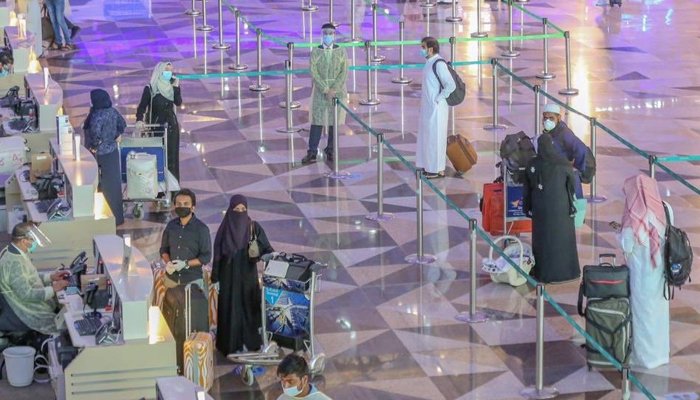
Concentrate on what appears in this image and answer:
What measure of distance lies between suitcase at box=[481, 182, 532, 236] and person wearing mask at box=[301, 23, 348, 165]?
335 centimetres

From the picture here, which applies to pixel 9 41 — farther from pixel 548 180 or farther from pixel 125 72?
pixel 548 180

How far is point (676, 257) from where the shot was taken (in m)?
10.2

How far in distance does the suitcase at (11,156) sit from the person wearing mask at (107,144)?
0.89m

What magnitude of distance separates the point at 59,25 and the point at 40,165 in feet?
32.2

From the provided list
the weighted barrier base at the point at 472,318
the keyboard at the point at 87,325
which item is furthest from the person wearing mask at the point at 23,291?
the weighted barrier base at the point at 472,318

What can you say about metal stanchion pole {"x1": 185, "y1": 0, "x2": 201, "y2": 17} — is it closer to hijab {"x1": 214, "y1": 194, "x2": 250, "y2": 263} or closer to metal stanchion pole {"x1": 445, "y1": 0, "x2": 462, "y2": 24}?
metal stanchion pole {"x1": 445, "y1": 0, "x2": 462, "y2": 24}

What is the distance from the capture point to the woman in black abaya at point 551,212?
1181 cm

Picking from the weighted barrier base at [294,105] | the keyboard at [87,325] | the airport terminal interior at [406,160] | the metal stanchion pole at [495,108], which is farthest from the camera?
the weighted barrier base at [294,105]

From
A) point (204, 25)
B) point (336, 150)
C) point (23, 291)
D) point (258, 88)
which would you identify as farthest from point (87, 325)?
point (204, 25)

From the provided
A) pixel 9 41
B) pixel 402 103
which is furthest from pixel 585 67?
pixel 9 41

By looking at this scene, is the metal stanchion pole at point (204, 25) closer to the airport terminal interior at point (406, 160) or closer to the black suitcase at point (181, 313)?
the airport terminal interior at point (406, 160)

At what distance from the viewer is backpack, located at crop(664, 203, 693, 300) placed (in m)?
10.2

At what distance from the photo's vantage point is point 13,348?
Answer: 34.1 ft

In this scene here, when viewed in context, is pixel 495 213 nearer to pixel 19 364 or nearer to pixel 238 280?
pixel 238 280
